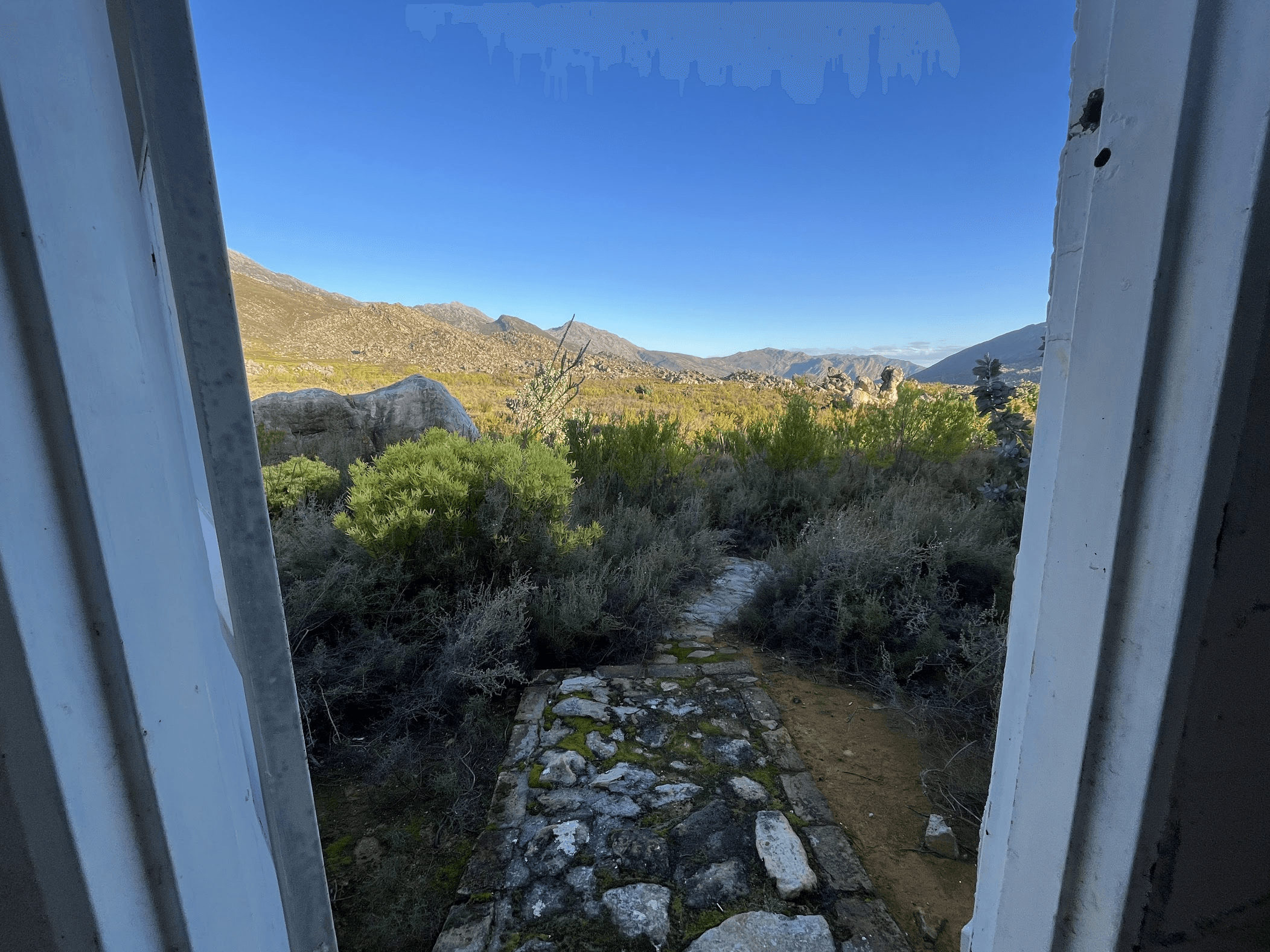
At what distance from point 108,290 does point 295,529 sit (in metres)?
3.61

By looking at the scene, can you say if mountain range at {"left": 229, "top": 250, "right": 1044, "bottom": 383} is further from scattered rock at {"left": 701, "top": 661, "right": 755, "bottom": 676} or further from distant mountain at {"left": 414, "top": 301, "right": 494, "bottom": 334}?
distant mountain at {"left": 414, "top": 301, "right": 494, "bottom": 334}

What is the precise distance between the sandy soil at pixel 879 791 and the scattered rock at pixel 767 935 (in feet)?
1.00

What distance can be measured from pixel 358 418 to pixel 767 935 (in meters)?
7.14

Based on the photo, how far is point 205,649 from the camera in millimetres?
549

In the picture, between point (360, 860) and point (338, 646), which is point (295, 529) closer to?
point (338, 646)

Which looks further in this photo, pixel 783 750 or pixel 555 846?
pixel 783 750

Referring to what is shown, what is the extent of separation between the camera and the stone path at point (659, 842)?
5.47ft

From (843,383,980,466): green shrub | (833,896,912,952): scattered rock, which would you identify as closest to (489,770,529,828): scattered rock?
(833,896,912,952): scattered rock

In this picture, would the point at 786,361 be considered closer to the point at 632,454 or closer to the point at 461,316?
the point at 461,316

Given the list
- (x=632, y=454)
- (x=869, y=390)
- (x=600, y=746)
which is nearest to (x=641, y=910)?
(x=600, y=746)

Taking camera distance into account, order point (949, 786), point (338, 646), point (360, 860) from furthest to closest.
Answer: point (338, 646) < point (949, 786) < point (360, 860)

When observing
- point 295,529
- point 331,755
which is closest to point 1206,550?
point 331,755

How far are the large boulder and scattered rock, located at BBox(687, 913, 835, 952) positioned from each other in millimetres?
6006

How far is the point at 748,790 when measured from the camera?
2273 mm
